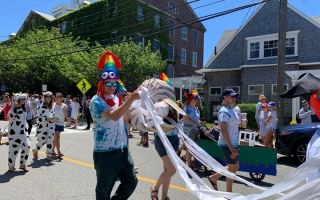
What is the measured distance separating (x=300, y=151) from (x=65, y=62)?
20203 millimetres

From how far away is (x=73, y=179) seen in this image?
5.57 metres

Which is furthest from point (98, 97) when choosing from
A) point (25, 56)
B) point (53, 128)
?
point (25, 56)

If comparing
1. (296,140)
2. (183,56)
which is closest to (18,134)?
(296,140)

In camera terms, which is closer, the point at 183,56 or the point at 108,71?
the point at 108,71

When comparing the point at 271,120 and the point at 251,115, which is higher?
the point at 271,120

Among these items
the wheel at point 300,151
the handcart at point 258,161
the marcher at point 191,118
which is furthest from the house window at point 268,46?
the handcart at point 258,161

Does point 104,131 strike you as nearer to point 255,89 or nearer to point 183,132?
point 183,132

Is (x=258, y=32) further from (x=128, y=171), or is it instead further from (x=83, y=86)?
(x=128, y=171)

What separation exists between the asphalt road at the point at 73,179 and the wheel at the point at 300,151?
0.72 ft

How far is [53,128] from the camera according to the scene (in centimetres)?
732

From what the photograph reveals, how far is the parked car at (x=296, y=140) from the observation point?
753 cm

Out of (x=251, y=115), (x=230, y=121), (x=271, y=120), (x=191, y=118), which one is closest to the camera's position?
(x=230, y=121)

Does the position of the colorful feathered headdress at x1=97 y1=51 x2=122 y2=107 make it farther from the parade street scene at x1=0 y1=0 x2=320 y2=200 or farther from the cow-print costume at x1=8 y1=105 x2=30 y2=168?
the cow-print costume at x1=8 y1=105 x2=30 y2=168

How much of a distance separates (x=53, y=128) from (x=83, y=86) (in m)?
10.3
